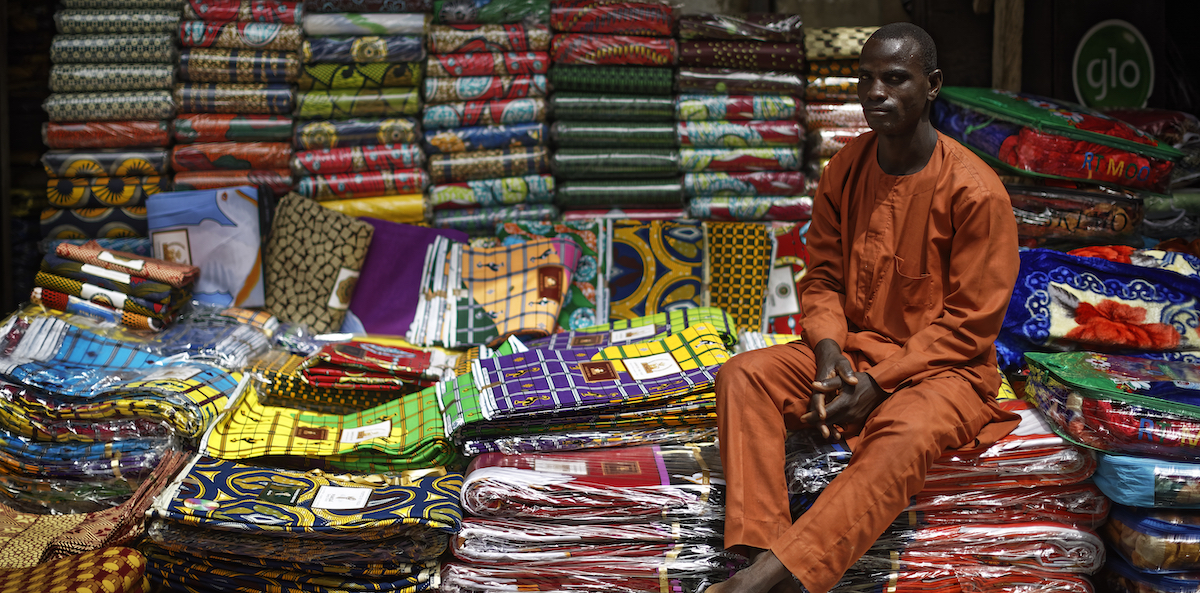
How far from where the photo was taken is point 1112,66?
435 cm

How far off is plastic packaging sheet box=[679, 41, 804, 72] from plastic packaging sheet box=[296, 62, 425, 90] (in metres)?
1.33

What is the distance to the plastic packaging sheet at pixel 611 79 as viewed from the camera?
407cm

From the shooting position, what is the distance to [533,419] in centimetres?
280

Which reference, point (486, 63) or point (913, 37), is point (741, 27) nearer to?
point (486, 63)

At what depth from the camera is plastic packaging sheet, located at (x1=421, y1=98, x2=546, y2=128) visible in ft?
13.4

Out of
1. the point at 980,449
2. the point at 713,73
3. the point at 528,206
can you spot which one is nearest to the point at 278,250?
the point at 528,206

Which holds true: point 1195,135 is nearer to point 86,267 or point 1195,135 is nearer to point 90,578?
point 90,578

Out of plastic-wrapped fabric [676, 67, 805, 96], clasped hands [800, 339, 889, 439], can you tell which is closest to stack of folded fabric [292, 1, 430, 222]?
plastic-wrapped fabric [676, 67, 805, 96]

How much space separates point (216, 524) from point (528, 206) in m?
2.21

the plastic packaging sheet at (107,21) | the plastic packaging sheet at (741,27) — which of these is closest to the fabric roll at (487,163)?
the plastic packaging sheet at (741,27)

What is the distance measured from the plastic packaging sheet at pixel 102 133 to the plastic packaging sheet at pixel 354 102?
0.67 m

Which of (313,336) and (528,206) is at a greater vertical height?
(528,206)

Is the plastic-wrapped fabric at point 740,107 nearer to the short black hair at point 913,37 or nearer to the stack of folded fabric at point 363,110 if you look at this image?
the stack of folded fabric at point 363,110

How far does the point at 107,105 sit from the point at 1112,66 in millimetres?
4962
